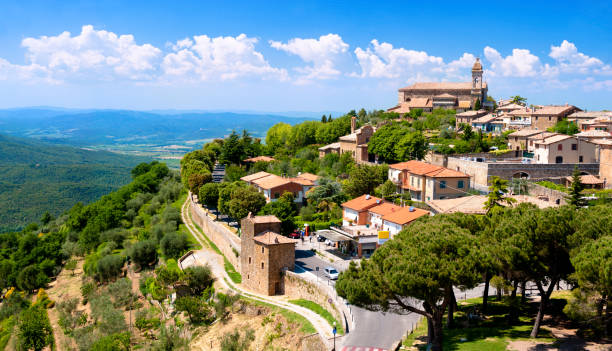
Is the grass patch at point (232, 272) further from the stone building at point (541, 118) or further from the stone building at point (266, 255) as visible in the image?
the stone building at point (541, 118)

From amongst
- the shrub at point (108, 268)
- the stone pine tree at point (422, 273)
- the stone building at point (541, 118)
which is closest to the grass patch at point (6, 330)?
the shrub at point (108, 268)

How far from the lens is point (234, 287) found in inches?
1492

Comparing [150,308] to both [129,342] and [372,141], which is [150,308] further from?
[372,141]

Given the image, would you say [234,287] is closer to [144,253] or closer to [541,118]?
[144,253]

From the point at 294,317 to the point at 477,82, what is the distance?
8323 centimetres

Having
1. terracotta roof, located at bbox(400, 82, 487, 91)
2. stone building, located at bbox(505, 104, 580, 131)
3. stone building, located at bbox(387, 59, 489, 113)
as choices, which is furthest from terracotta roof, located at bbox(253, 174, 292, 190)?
terracotta roof, located at bbox(400, 82, 487, 91)

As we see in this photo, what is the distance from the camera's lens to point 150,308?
43.1 metres

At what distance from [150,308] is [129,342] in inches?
279

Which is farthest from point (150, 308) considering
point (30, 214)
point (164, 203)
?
point (30, 214)

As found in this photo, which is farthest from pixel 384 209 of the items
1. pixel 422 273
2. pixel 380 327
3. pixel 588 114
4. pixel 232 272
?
pixel 588 114

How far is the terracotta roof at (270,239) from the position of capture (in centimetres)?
3490

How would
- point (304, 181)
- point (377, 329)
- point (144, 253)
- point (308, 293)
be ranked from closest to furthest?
point (377, 329)
point (308, 293)
point (144, 253)
point (304, 181)

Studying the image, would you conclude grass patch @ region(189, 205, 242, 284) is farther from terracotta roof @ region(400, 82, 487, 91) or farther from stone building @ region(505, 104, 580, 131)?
terracotta roof @ region(400, 82, 487, 91)

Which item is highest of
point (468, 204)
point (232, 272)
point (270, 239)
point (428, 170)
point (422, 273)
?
point (428, 170)
